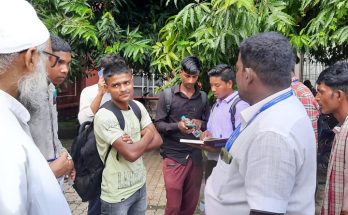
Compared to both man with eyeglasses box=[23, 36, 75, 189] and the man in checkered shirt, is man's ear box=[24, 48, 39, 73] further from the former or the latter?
the man in checkered shirt

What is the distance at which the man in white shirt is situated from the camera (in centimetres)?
171

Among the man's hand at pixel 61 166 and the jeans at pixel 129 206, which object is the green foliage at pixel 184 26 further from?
the man's hand at pixel 61 166

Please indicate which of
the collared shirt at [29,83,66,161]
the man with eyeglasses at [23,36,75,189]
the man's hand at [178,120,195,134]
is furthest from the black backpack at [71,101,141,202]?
the man's hand at [178,120,195,134]

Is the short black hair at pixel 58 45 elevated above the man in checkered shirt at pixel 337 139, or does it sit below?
above

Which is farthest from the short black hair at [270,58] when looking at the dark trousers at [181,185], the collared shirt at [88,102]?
the dark trousers at [181,185]

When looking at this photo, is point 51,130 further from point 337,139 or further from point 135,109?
point 337,139

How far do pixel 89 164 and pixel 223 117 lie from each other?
1405mm

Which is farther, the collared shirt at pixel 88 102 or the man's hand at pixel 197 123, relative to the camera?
the man's hand at pixel 197 123

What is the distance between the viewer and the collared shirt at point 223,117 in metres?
3.94

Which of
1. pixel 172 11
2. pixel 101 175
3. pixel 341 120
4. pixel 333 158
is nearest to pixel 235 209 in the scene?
pixel 333 158

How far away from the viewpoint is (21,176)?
1.34 metres

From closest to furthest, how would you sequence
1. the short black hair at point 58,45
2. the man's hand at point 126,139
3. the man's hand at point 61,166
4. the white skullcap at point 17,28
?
1. the white skullcap at point 17,28
2. the man's hand at point 61,166
3. the man's hand at point 126,139
4. the short black hair at point 58,45

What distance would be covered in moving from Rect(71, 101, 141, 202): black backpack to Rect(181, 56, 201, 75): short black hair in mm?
1167

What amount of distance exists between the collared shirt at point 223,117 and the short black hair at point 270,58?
6.61ft
